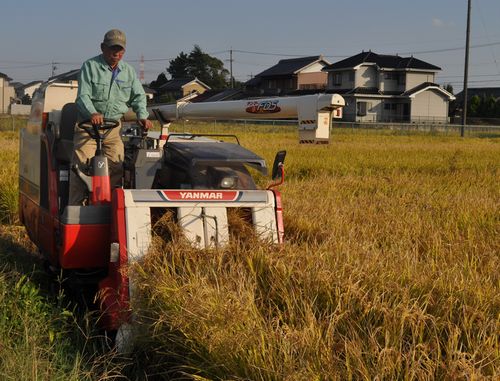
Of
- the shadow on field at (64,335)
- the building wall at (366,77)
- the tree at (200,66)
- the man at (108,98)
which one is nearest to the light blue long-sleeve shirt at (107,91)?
the man at (108,98)

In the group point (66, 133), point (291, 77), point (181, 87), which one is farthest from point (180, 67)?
point (66, 133)

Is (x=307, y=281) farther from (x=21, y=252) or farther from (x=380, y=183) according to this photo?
(x=380, y=183)

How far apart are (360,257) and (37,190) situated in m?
2.93

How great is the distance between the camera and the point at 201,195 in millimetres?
4383

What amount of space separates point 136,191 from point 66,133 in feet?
4.15

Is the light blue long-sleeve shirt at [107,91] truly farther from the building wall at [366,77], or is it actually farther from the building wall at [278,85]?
the building wall at [278,85]

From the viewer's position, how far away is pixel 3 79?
65.6 meters

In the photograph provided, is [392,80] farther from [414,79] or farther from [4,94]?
[4,94]

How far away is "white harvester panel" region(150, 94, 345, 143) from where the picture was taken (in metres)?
4.11

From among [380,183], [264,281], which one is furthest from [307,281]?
[380,183]

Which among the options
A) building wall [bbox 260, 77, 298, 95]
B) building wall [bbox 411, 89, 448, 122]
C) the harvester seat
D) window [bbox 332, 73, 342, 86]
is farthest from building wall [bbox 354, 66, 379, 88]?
the harvester seat

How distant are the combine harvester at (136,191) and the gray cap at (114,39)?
58 cm

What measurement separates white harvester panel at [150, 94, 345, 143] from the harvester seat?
0.93 metres

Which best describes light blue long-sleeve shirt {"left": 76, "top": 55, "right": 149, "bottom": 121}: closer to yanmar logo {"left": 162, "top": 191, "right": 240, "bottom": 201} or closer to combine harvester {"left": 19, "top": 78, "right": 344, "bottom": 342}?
combine harvester {"left": 19, "top": 78, "right": 344, "bottom": 342}
